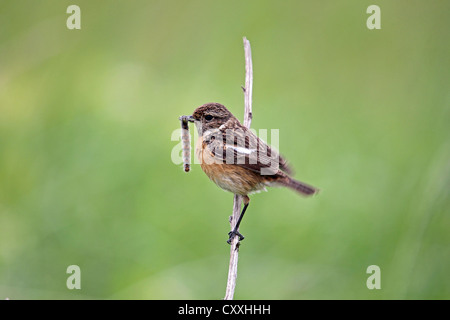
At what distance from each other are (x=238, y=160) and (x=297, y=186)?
24.0 inches

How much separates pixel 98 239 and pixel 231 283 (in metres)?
1.87

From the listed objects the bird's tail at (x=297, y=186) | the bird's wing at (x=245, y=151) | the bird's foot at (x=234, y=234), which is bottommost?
the bird's foot at (x=234, y=234)

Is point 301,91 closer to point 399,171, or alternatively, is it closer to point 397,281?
point 399,171

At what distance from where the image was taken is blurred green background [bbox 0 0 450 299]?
4.65 metres

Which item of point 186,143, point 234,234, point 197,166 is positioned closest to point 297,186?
point 234,234

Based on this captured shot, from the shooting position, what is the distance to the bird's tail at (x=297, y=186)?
4.04m

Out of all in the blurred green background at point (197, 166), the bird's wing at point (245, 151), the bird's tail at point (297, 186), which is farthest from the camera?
the blurred green background at point (197, 166)

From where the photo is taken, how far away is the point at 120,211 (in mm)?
5043

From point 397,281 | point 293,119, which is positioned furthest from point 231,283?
point 293,119

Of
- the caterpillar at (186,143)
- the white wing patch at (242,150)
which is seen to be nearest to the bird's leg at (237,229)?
the white wing patch at (242,150)

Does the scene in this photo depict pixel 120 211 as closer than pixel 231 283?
No

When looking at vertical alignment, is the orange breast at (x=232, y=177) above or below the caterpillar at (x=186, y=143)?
below

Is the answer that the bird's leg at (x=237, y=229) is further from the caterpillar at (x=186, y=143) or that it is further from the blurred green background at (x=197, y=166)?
the caterpillar at (x=186, y=143)

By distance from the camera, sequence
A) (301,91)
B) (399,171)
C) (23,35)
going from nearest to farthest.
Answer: (399,171) < (23,35) < (301,91)
